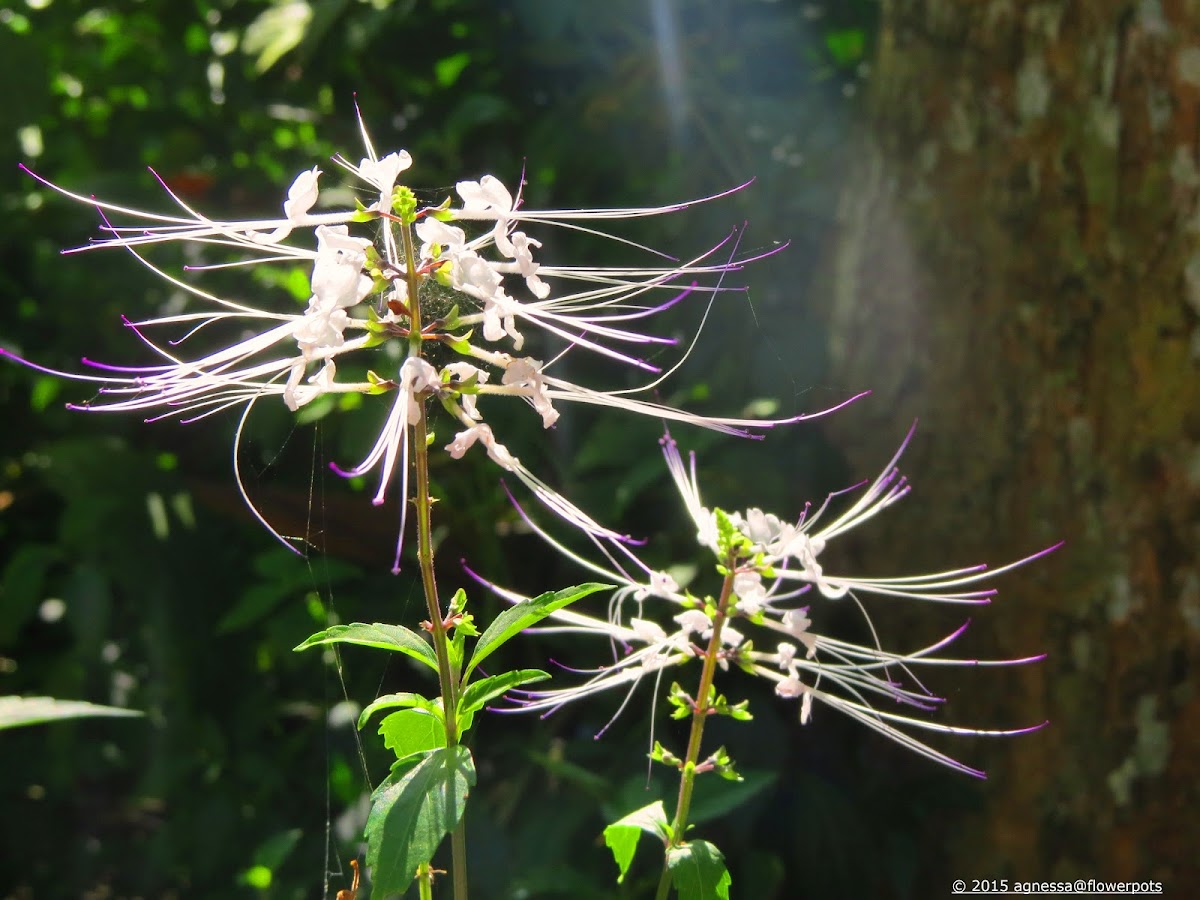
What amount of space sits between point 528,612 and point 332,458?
1.18 meters

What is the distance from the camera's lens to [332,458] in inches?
66.0

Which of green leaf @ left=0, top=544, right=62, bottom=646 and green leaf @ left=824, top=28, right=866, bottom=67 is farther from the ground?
green leaf @ left=824, top=28, right=866, bottom=67

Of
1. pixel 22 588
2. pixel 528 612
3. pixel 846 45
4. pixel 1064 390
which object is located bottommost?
pixel 22 588

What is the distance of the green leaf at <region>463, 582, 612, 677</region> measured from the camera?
543mm

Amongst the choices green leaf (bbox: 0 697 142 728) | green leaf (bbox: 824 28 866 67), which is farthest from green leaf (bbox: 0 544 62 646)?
green leaf (bbox: 824 28 866 67)

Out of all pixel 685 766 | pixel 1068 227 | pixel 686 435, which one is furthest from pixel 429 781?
pixel 1068 227

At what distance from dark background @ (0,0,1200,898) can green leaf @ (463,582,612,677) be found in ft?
2.20

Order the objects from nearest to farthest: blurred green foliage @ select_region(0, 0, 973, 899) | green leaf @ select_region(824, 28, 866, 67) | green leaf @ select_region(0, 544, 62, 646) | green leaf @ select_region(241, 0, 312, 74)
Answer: blurred green foliage @ select_region(0, 0, 973, 899) < green leaf @ select_region(241, 0, 312, 74) < green leaf @ select_region(0, 544, 62, 646) < green leaf @ select_region(824, 28, 866, 67)

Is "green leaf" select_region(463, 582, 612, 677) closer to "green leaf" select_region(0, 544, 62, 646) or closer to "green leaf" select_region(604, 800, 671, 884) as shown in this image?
"green leaf" select_region(604, 800, 671, 884)

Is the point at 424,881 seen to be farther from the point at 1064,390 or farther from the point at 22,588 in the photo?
the point at 22,588

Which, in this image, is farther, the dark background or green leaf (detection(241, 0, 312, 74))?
green leaf (detection(241, 0, 312, 74))

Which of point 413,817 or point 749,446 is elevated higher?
point 413,817

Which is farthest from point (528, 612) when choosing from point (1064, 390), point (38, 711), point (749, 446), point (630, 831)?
point (1064, 390)

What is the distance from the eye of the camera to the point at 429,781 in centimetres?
54
